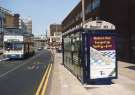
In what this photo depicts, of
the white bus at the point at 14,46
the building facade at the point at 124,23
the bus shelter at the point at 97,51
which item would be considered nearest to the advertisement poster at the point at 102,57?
the bus shelter at the point at 97,51

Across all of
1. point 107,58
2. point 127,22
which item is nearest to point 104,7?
point 127,22

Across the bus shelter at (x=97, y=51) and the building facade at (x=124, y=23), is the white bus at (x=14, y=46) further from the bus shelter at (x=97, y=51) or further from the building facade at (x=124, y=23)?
the bus shelter at (x=97, y=51)

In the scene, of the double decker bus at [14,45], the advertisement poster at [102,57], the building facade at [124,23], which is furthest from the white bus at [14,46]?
the advertisement poster at [102,57]

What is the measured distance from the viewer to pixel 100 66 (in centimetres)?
1844

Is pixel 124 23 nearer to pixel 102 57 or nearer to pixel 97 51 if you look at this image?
pixel 102 57

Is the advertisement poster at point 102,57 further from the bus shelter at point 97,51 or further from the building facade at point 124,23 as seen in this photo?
the building facade at point 124,23

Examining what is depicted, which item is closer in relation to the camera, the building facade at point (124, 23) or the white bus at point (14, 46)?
the building facade at point (124, 23)

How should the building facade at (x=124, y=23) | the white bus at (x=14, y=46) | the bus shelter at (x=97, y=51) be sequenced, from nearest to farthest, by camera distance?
the bus shelter at (x=97, y=51) < the building facade at (x=124, y=23) < the white bus at (x=14, y=46)

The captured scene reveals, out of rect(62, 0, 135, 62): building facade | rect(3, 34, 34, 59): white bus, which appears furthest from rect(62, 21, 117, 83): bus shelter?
rect(3, 34, 34, 59): white bus

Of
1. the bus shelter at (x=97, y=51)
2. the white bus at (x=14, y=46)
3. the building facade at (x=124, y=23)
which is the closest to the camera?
the bus shelter at (x=97, y=51)

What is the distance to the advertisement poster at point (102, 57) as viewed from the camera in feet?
60.1

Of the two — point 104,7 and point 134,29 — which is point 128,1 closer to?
point 134,29

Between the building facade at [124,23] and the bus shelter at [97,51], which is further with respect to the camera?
the building facade at [124,23]

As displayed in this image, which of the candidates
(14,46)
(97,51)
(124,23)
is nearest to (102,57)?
(97,51)
